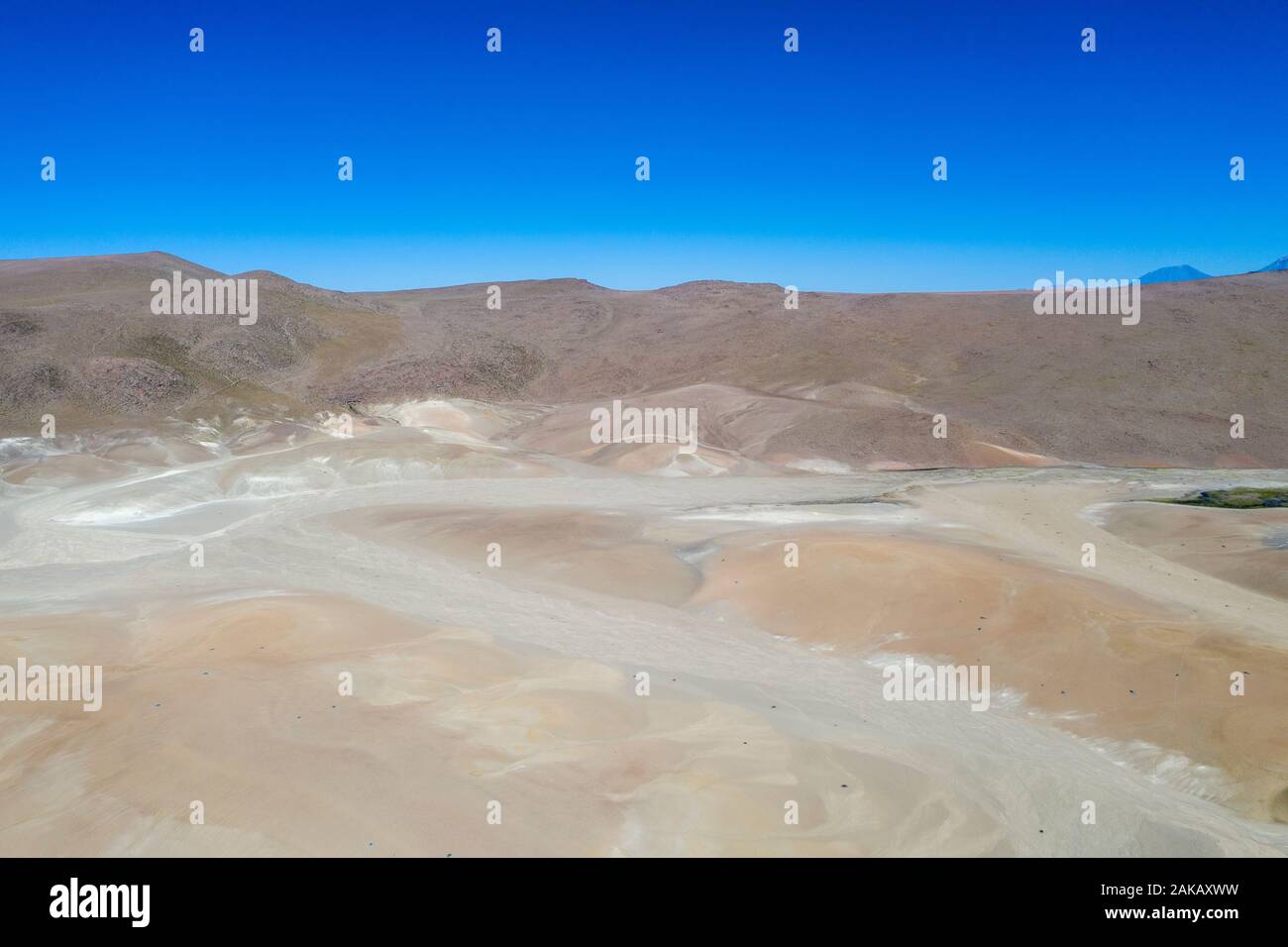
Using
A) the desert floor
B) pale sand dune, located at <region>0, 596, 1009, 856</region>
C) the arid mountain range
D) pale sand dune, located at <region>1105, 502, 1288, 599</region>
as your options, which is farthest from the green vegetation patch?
pale sand dune, located at <region>0, 596, 1009, 856</region>

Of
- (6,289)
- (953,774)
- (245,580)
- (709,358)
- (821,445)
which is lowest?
(953,774)

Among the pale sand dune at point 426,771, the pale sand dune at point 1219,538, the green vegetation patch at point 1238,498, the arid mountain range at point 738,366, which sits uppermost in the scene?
the arid mountain range at point 738,366

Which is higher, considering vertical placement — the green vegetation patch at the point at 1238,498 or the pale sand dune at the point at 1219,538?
the green vegetation patch at the point at 1238,498

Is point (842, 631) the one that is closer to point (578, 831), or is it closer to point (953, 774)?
point (953, 774)

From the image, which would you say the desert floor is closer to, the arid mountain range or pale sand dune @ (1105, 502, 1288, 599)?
pale sand dune @ (1105, 502, 1288, 599)

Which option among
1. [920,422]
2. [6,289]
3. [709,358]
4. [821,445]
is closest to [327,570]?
[821,445]

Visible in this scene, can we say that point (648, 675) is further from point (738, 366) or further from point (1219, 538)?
point (738, 366)

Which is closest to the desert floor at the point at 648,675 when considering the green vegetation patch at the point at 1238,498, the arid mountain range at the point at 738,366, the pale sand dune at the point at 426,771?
the pale sand dune at the point at 426,771

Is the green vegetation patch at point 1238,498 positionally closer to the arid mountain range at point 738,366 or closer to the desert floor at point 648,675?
the desert floor at point 648,675
